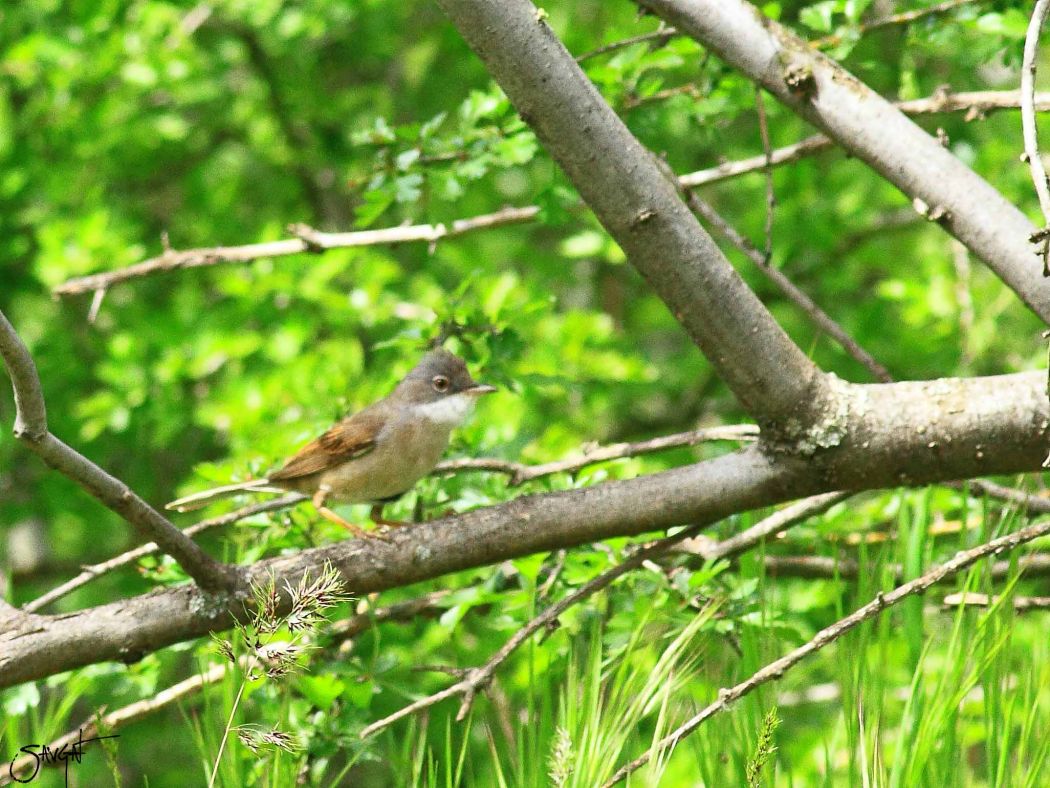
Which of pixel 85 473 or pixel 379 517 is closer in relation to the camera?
pixel 85 473

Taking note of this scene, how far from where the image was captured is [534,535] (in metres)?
3.12

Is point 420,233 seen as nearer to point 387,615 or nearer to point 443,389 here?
point 443,389

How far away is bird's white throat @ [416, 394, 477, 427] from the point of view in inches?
184

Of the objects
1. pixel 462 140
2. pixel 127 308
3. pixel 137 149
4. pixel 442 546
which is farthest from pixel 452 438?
pixel 137 149

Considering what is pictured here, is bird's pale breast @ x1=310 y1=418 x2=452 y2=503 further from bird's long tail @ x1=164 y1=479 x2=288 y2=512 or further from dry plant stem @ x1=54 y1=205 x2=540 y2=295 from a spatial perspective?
dry plant stem @ x1=54 y1=205 x2=540 y2=295

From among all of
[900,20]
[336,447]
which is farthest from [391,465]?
[900,20]

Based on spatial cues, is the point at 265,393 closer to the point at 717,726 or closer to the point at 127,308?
the point at 127,308

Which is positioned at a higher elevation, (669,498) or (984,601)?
(669,498)

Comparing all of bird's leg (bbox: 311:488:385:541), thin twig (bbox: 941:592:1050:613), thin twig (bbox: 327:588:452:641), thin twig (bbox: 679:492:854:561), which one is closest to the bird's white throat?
bird's leg (bbox: 311:488:385:541)

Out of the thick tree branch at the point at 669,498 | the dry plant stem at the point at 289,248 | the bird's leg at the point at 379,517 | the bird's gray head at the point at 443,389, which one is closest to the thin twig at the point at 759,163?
the dry plant stem at the point at 289,248

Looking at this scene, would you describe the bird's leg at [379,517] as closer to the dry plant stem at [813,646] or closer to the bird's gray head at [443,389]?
the bird's gray head at [443,389]

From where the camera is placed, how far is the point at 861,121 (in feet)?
11.0

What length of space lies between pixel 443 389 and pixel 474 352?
0.40m

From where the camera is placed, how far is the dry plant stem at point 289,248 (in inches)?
163
